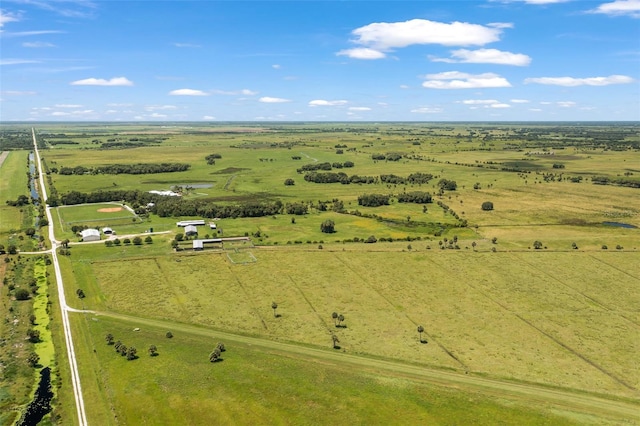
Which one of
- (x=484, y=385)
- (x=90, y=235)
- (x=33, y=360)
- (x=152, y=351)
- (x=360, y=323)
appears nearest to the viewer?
(x=484, y=385)

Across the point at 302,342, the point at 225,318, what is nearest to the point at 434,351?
the point at 302,342

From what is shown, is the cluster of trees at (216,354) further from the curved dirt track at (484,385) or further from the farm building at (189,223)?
the farm building at (189,223)

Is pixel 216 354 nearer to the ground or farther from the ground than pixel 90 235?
nearer to the ground

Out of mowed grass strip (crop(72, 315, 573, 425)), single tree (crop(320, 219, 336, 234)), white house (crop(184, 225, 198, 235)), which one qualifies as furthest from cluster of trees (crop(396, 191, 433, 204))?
mowed grass strip (crop(72, 315, 573, 425))

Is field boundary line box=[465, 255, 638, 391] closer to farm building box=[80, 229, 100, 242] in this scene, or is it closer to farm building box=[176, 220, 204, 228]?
farm building box=[176, 220, 204, 228]

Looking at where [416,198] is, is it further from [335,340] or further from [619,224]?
[335,340]

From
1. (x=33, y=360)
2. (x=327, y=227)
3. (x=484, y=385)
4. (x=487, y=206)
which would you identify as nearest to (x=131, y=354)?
(x=33, y=360)
